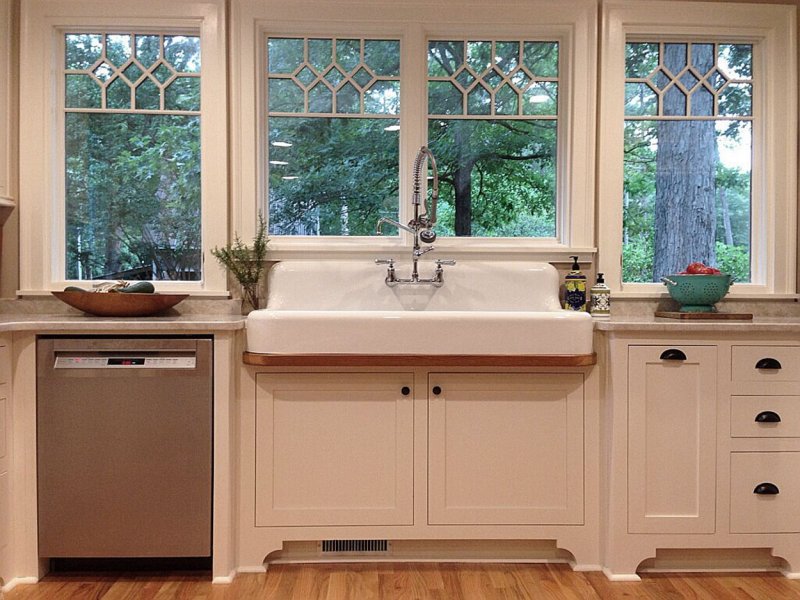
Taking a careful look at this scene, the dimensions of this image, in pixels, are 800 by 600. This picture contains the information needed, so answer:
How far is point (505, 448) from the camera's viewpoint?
7.72ft

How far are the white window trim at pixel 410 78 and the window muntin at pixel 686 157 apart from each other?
0.23m

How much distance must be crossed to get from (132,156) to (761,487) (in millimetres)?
2680

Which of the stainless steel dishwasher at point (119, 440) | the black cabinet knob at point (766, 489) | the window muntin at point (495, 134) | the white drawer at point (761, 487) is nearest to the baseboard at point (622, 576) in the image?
the white drawer at point (761, 487)

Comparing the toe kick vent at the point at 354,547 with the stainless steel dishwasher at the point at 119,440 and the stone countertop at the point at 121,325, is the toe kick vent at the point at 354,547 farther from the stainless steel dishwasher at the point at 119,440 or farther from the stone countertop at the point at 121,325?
the stone countertop at the point at 121,325

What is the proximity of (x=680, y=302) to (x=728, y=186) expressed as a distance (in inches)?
24.4

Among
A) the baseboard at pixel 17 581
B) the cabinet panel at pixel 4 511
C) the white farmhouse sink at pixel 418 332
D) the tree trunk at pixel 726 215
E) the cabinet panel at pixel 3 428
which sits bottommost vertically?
the baseboard at pixel 17 581

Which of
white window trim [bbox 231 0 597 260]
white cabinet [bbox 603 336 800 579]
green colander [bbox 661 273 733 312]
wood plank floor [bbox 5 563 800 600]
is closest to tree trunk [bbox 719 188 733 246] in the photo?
green colander [bbox 661 273 733 312]

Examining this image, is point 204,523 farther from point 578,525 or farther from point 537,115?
point 537,115

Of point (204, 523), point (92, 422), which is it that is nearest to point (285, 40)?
point (92, 422)

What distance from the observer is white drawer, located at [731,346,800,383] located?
2.32m

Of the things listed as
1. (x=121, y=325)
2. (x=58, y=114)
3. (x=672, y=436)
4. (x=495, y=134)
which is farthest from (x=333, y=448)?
(x=58, y=114)

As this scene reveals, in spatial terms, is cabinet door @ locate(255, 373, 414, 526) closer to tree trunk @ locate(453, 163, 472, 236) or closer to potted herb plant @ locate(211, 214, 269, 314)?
potted herb plant @ locate(211, 214, 269, 314)

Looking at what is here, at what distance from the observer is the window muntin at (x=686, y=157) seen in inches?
113

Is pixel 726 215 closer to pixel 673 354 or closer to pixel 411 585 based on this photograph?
pixel 673 354
